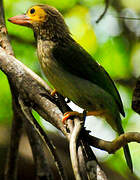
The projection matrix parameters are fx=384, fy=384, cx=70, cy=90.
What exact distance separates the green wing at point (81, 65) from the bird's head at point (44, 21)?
146mm

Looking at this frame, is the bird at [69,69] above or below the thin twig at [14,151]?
above

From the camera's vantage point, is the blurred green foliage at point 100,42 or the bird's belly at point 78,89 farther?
the blurred green foliage at point 100,42

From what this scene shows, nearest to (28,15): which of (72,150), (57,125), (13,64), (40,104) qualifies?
(13,64)

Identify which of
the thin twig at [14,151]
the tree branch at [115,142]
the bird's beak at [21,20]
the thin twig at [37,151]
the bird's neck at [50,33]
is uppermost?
the bird's beak at [21,20]

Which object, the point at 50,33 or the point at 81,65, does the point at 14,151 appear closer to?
the point at 81,65

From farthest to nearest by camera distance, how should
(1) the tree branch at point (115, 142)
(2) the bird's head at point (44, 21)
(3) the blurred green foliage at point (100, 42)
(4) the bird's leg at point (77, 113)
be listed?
(3) the blurred green foliage at point (100, 42) → (2) the bird's head at point (44, 21) → (4) the bird's leg at point (77, 113) → (1) the tree branch at point (115, 142)

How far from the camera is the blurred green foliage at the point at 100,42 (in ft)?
15.6

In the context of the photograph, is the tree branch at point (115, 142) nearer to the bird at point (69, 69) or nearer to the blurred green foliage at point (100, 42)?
the bird at point (69, 69)

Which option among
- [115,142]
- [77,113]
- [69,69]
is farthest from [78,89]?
[115,142]

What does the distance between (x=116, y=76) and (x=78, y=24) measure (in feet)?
2.81

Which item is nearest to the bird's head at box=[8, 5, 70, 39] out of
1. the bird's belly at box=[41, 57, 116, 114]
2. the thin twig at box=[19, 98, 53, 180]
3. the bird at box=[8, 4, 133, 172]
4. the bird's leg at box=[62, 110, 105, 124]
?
the bird at box=[8, 4, 133, 172]

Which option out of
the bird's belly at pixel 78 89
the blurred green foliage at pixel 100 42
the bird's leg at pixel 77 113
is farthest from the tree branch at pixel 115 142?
the blurred green foliage at pixel 100 42

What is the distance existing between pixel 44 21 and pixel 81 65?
52cm

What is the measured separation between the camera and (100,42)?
199 inches
